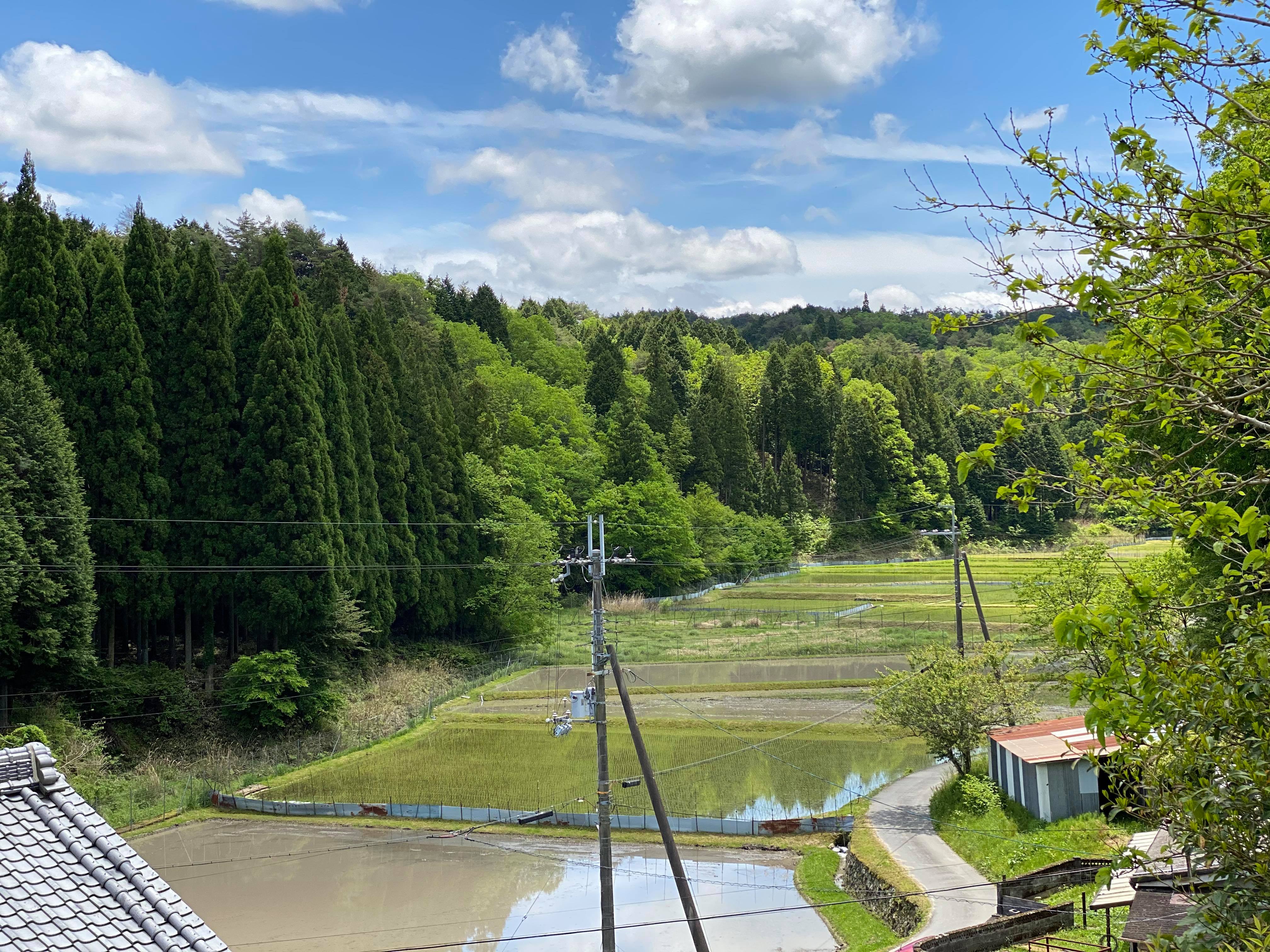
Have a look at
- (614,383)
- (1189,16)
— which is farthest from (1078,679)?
(614,383)

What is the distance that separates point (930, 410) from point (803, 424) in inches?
432

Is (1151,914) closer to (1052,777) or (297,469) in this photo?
(1052,777)

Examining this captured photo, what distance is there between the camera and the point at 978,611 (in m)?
28.6

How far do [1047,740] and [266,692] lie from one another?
21.8 metres

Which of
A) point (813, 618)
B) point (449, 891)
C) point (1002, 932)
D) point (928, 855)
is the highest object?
point (813, 618)

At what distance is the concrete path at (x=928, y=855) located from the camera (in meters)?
17.3

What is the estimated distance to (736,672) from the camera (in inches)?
1581

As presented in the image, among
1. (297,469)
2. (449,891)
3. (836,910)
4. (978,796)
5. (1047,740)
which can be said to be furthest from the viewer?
(297,469)

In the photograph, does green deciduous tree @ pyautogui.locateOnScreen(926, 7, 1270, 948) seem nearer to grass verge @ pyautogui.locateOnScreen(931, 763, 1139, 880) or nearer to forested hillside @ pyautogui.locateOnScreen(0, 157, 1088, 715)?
forested hillside @ pyautogui.locateOnScreen(0, 157, 1088, 715)

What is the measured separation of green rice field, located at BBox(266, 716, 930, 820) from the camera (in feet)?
83.9

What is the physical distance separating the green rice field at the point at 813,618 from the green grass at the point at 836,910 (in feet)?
42.3

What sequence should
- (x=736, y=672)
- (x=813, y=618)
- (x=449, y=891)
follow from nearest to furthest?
1. (x=449, y=891)
2. (x=736, y=672)
3. (x=813, y=618)

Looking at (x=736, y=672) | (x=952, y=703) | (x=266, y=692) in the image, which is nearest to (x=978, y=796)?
(x=952, y=703)

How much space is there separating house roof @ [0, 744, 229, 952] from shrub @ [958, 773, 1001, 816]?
19.3 meters
